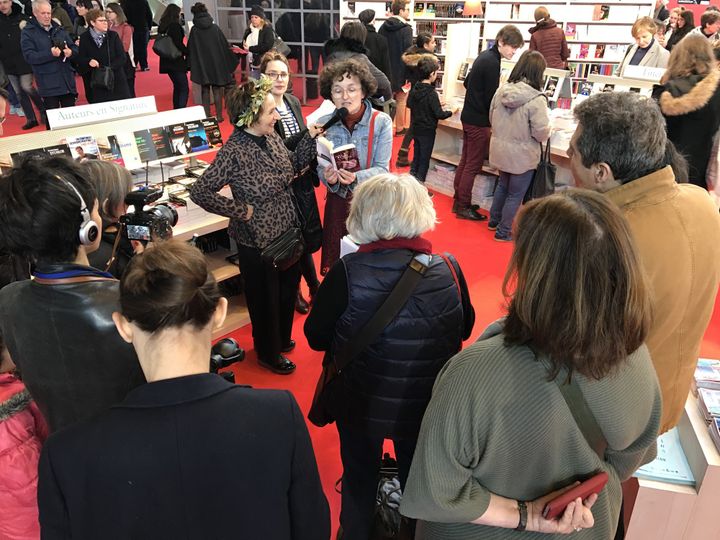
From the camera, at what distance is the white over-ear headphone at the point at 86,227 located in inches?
60.6

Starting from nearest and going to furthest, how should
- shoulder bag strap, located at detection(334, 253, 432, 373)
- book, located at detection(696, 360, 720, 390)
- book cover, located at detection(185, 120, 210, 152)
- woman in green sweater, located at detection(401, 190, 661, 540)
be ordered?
1. woman in green sweater, located at detection(401, 190, 661, 540)
2. shoulder bag strap, located at detection(334, 253, 432, 373)
3. book, located at detection(696, 360, 720, 390)
4. book cover, located at detection(185, 120, 210, 152)

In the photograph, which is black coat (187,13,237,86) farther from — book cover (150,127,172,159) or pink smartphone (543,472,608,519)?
pink smartphone (543,472,608,519)

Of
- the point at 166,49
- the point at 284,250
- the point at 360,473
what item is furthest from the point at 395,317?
the point at 166,49

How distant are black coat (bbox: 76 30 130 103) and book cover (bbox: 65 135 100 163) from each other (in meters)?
3.93

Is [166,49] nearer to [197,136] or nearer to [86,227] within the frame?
[197,136]

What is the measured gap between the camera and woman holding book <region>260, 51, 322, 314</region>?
11.2 feet

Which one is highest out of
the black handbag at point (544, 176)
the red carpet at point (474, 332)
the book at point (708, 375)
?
the black handbag at point (544, 176)

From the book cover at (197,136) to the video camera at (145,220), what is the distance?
1.76m

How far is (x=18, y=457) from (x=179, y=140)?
8.71 ft

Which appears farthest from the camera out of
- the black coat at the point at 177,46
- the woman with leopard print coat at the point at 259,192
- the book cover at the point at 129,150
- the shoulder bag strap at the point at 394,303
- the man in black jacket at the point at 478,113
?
the black coat at the point at 177,46

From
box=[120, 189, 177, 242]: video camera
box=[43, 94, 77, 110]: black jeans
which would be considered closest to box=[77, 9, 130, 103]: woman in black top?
box=[43, 94, 77, 110]: black jeans

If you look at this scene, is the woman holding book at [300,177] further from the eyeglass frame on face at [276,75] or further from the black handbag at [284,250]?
the black handbag at [284,250]

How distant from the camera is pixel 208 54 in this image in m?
8.41

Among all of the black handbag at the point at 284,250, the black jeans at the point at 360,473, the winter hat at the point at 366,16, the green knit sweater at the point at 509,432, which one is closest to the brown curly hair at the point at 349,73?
the black handbag at the point at 284,250
